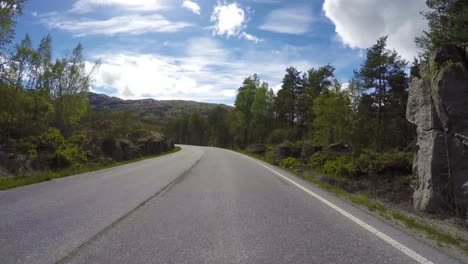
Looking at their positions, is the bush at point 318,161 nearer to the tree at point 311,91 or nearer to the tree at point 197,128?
the tree at point 311,91

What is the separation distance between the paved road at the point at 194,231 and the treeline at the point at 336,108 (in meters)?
18.4

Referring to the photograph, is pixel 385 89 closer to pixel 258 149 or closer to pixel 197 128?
pixel 258 149

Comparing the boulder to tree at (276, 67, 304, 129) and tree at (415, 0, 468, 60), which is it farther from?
tree at (415, 0, 468, 60)

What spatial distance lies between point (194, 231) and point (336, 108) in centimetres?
3289

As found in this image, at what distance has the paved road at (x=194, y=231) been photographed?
12.1 ft

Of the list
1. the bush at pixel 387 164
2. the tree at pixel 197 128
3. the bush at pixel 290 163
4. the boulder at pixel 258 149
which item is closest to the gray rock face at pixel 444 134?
the bush at pixel 387 164

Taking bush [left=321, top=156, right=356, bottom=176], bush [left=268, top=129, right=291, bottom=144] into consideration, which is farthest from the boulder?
bush [left=321, top=156, right=356, bottom=176]

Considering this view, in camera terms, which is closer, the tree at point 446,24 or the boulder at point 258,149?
the tree at point 446,24

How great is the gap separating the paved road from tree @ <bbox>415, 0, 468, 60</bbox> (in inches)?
588

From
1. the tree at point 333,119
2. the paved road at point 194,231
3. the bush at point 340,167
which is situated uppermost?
the tree at point 333,119

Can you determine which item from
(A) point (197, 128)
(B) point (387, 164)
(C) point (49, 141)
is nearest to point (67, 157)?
(C) point (49, 141)

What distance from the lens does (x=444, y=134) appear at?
8320 mm

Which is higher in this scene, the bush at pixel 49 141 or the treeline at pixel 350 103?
the treeline at pixel 350 103

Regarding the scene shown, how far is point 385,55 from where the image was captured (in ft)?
110
